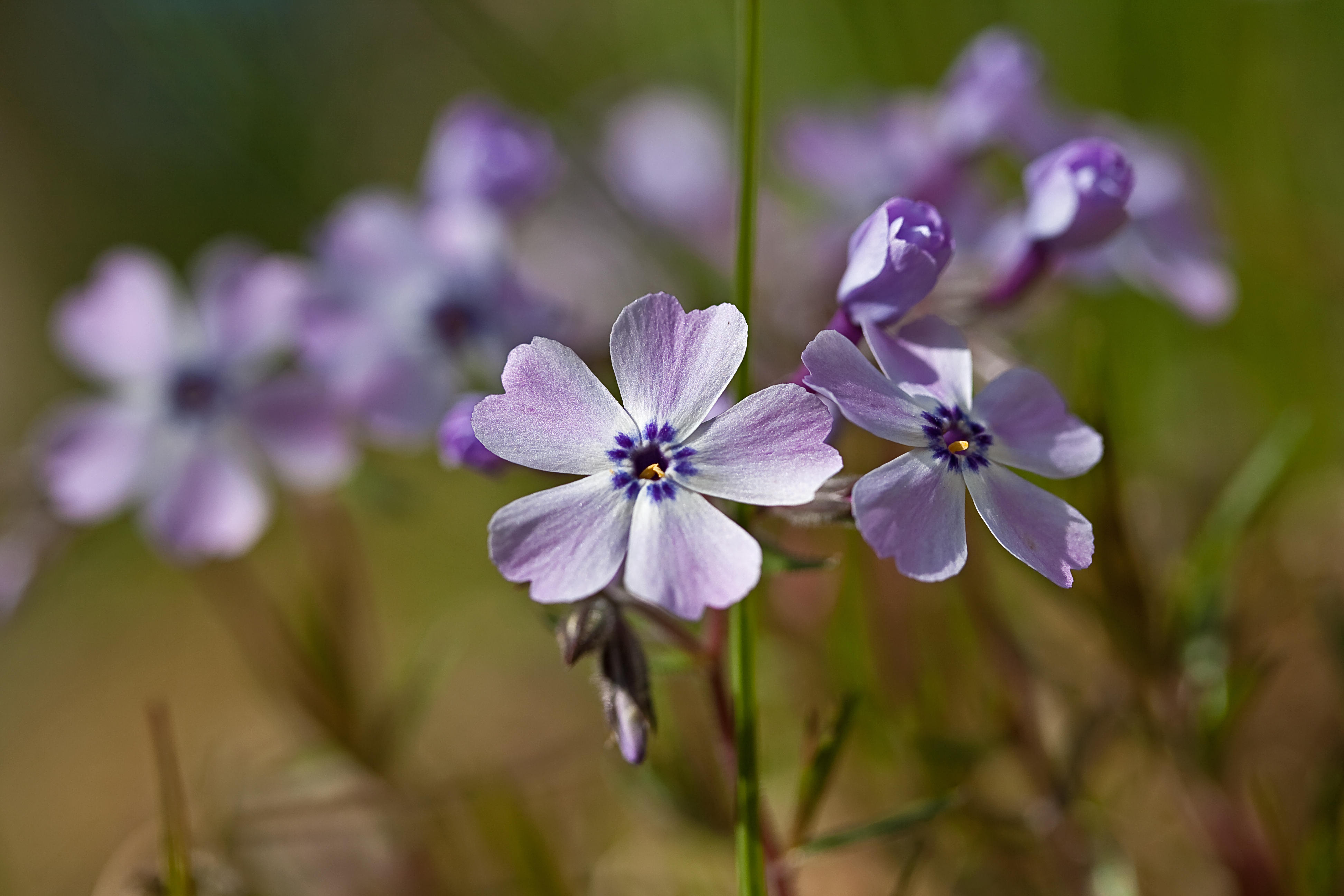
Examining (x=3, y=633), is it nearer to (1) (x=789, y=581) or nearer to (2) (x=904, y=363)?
(1) (x=789, y=581)

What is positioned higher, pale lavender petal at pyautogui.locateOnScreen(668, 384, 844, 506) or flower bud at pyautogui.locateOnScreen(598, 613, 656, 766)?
pale lavender petal at pyautogui.locateOnScreen(668, 384, 844, 506)

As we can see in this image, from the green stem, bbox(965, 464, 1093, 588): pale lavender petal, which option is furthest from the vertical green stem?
bbox(965, 464, 1093, 588): pale lavender petal

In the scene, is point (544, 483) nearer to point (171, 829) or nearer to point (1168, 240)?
point (171, 829)

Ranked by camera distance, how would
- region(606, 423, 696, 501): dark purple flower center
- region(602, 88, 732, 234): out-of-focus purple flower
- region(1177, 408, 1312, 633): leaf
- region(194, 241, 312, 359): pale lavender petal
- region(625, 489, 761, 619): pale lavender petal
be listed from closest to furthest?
region(625, 489, 761, 619): pale lavender petal → region(606, 423, 696, 501): dark purple flower center → region(1177, 408, 1312, 633): leaf → region(194, 241, 312, 359): pale lavender petal → region(602, 88, 732, 234): out-of-focus purple flower

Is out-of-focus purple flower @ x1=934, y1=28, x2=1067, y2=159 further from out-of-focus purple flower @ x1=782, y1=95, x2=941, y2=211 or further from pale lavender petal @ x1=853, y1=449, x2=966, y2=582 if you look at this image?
pale lavender petal @ x1=853, y1=449, x2=966, y2=582

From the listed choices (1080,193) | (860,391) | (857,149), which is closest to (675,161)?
(857,149)

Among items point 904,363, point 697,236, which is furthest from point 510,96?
point 904,363
